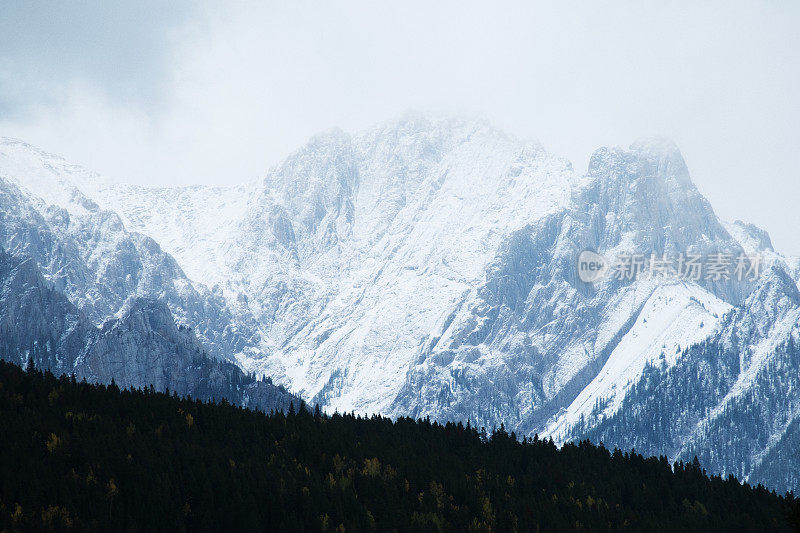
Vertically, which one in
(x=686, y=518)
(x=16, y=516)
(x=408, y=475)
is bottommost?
(x=686, y=518)

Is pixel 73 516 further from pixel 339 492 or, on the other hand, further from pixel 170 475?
pixel 339 492

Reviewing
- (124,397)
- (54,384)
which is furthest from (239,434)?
(54,384)

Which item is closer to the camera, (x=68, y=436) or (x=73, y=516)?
(x=73, y=516)

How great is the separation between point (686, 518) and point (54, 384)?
88145mm

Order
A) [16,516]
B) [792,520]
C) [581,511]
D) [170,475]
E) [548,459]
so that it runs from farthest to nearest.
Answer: [548,459] < [581,511] < [170,475] < [16,516] < [792,520]

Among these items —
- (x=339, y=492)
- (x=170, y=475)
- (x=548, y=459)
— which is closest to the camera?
(x=170, y=475)

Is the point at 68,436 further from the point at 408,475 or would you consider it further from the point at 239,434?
the point at 408,475

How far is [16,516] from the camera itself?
3489 inches

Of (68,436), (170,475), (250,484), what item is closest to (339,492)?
(250,484)

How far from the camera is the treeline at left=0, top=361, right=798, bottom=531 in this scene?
10162cm

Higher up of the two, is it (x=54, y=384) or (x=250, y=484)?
(x=54, y=384)

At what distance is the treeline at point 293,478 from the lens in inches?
4001

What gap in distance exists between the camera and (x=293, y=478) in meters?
117

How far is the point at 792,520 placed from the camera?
68.7 meters
